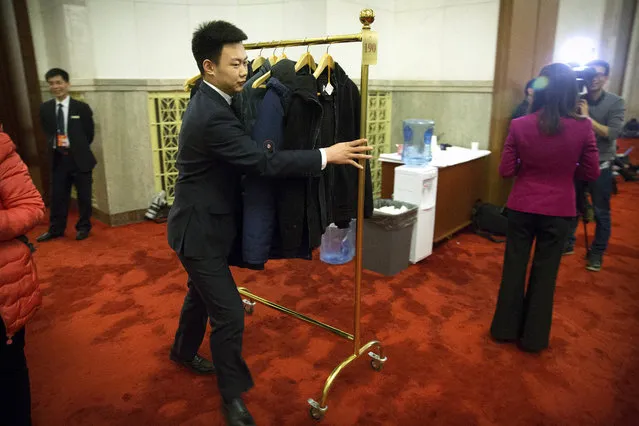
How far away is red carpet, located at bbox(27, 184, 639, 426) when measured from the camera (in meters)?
2.32

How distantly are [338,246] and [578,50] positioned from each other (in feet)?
23.6

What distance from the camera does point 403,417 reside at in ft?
7.41

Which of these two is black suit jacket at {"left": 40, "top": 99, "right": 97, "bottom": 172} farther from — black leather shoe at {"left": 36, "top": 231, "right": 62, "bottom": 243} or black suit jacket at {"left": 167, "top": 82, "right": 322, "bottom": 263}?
black suit jacket at {"left": 167, "top": 82, "right": 322, "bottom": 263}

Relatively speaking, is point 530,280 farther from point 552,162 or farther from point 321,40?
point 321,40

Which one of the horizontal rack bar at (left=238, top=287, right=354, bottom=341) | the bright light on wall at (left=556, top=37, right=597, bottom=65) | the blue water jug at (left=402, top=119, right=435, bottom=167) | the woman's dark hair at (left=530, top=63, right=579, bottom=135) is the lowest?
the horizontal rack bar at (left=238, top=287, right=354, bottom=341)

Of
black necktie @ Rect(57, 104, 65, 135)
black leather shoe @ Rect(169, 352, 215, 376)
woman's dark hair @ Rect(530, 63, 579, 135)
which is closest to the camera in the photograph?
woman's dark hair @ Rect(530, 63, 579, 135)

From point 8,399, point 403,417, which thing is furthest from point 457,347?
point 8,399

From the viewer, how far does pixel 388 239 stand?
3809mm

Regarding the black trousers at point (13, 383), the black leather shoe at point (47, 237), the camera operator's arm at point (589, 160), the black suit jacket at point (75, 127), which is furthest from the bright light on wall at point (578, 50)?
the black trousers at point (13, 383)

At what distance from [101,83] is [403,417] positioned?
454 centimetres

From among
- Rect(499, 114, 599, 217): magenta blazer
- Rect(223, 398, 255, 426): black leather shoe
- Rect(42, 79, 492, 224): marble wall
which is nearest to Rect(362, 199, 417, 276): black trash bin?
Rect(499, 114, 599, 217): magenta blazer

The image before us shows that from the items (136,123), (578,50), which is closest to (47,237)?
(136,123)

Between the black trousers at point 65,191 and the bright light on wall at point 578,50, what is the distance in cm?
784

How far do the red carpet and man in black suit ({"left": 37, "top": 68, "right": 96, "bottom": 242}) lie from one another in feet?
2.24
